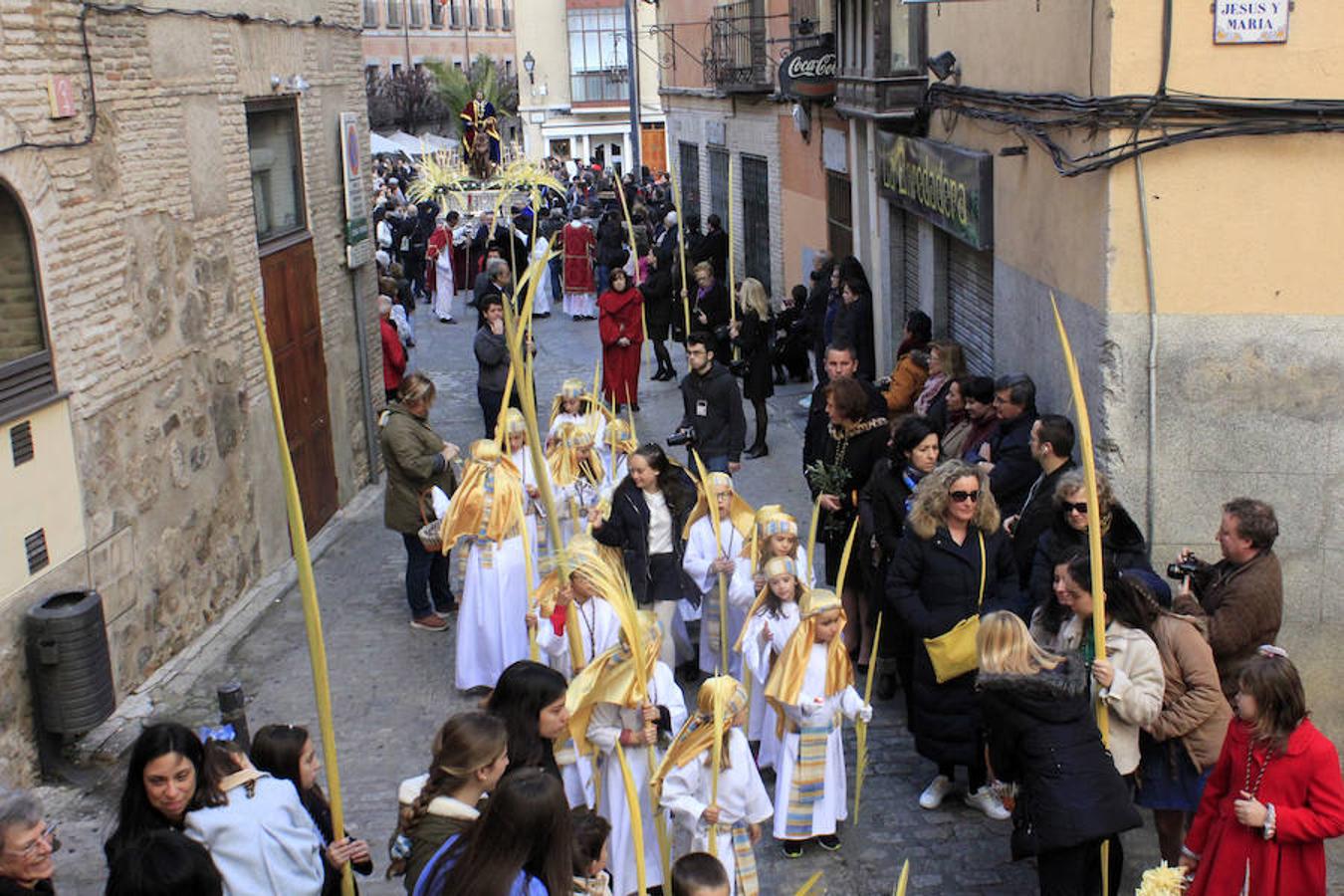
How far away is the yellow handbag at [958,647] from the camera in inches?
279

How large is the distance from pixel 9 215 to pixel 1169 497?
636cm

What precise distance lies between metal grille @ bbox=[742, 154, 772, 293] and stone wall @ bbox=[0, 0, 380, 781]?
34.9 feet

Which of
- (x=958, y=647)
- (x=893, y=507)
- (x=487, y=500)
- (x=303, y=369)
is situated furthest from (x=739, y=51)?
(x=958, y=647)

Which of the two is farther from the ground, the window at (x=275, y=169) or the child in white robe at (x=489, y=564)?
the window at (x=275, y=169)

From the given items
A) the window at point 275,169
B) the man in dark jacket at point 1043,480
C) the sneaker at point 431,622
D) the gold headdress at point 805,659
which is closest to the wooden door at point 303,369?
the window at point 275,169

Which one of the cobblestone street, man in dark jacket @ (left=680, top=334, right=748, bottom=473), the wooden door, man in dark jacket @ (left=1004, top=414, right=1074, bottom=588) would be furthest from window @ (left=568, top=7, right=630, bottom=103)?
man in dark jacket @ (left=1004, top=414, right=1074, bottom=588)

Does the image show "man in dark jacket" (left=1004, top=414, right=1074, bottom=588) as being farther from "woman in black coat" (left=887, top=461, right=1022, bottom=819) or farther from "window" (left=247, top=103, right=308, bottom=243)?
"window" (left=247, top=103, right=308, bottom=243)

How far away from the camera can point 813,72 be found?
54.4ft

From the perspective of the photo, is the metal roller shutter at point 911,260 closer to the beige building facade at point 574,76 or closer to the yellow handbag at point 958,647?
the yellow handbag at point 958,647

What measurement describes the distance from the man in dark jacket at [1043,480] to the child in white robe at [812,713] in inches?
50.2

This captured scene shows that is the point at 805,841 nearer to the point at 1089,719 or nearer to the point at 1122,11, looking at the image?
the point at 1089,719

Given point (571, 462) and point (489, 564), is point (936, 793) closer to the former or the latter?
point (489, 564)

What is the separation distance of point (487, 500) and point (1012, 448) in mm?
2995

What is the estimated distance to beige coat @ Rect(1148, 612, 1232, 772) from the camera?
598 centimetres
